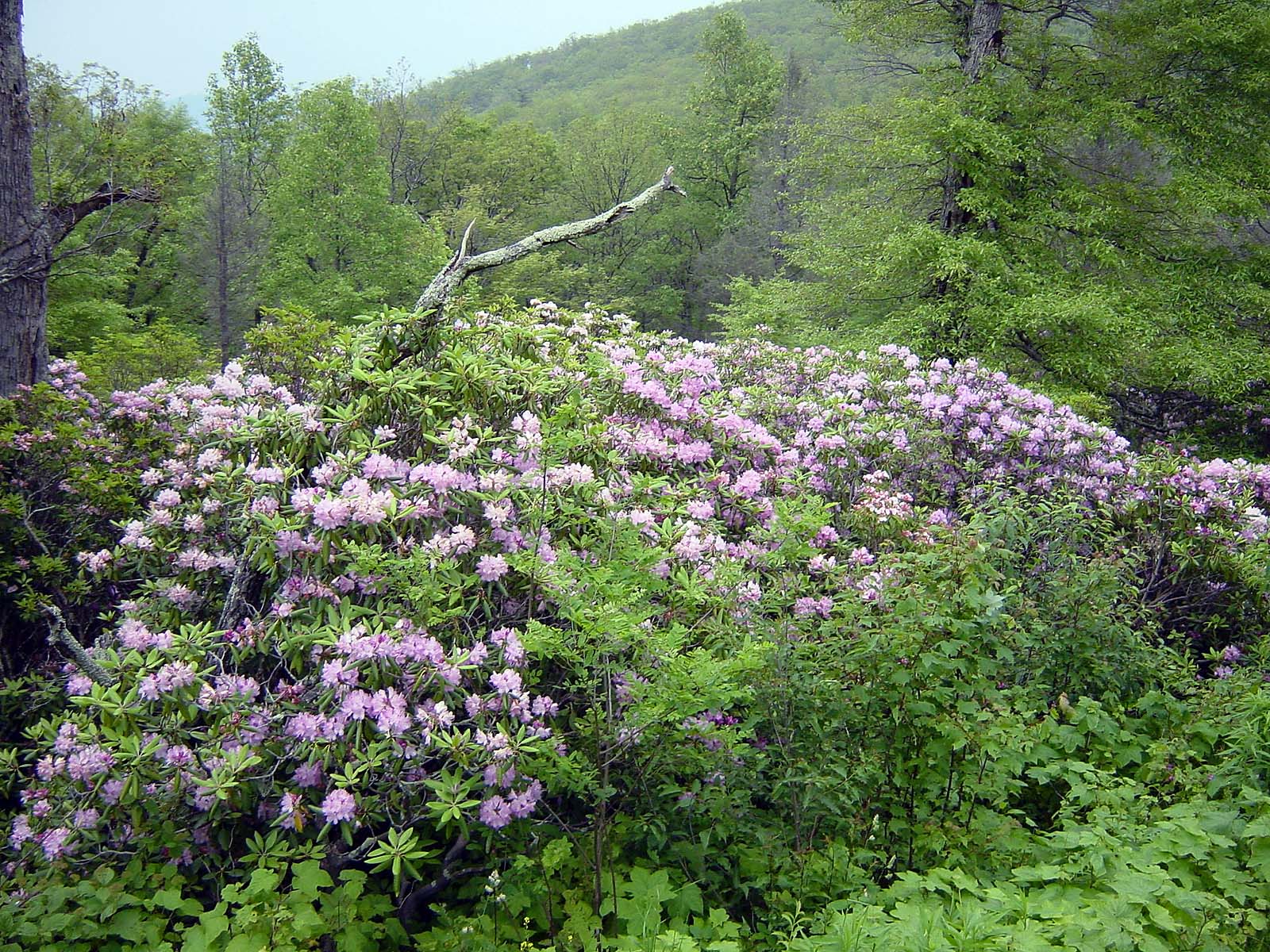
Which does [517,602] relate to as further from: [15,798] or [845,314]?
[845,314]

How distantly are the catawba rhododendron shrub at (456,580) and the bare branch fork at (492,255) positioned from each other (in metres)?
0.19

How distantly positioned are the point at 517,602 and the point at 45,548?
301cm

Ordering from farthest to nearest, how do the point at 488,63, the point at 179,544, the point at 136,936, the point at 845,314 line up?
the point at 488,63, the point at 845,314, the point at 179,544, the point at 136,936

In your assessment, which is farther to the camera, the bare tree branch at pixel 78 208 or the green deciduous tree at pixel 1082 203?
the green deciduous tree at pixel 1082 203

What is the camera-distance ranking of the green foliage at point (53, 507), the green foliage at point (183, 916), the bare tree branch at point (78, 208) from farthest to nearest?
the bare tree branch at point (78, 208) → the green foliage at point (53, 507) → the green foliage at point (183, 916)

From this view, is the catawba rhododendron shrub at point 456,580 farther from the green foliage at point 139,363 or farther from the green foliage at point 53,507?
the green foliage at point 139,363

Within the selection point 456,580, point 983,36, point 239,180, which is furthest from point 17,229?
point 239,180

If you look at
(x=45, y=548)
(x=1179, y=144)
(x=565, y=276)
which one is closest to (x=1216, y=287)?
(x=1179, y=144)

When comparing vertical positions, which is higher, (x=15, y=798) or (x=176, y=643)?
(x=176, y=643)

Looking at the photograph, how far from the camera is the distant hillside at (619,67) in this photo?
53625 millimetres

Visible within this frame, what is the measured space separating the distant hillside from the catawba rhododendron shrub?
148 feet

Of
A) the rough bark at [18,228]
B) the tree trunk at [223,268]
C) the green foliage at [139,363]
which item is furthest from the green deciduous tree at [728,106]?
the rough bark at [18,228]

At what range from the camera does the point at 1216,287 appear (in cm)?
973

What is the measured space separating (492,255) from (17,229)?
160 inches
